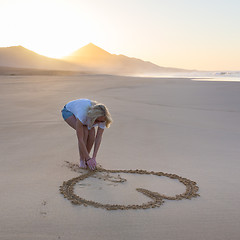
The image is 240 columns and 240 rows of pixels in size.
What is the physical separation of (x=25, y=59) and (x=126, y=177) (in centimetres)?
7864

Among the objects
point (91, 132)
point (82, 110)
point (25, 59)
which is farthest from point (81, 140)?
point (25, 59)

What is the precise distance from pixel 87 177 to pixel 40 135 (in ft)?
7.99

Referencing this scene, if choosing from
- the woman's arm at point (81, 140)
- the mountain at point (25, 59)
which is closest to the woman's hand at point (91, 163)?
the woman's arm at point (81, 140)

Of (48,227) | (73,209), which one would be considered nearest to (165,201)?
(73,209)

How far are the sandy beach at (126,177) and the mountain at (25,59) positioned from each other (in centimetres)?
6627

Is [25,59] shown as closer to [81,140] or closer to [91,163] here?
[81,140]

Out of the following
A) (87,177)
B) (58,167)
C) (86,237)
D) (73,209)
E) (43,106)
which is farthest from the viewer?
(43,106)

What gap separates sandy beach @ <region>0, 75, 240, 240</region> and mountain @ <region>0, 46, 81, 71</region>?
6627cm

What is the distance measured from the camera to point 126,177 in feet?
12.9

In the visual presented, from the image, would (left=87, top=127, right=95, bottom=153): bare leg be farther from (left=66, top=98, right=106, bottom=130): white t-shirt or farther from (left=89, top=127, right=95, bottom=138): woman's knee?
(left=66, top=98, right=106, bottom=130): white t-shirt

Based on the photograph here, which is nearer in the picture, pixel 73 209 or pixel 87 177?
pixel 73 209

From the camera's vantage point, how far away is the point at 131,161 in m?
4.60

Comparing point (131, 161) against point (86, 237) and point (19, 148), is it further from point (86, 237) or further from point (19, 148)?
point (86, 237)

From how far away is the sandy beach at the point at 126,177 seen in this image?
265 centimetres
